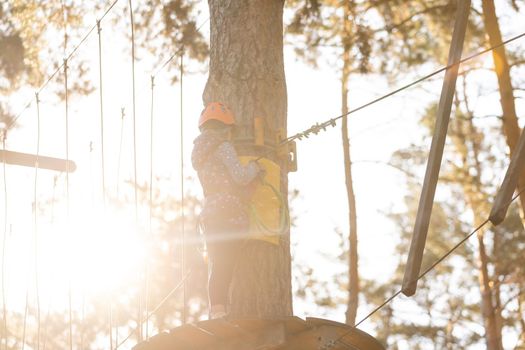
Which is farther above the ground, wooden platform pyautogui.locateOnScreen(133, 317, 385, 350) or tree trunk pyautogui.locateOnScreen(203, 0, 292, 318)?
tree trunk pyautogui.locateOnScreen(203, 0, 292, 318)

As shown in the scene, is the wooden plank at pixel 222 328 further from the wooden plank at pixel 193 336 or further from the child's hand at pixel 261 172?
the child's hand at pixel 261 172

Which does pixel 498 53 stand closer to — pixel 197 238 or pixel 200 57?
pixel 200 57

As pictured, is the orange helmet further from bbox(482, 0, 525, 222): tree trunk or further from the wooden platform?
bbox(482, 0, 525, 222): tree trunk

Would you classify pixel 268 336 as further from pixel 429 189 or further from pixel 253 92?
pixel 253 92

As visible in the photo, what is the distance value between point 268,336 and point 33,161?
4.41 meters

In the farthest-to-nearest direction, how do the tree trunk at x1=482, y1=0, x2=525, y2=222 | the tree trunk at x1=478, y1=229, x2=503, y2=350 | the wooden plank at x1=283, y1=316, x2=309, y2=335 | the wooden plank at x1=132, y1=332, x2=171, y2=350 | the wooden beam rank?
the tree trunk at x1=478, y1=229, x2=503, y2=350, the tree trunk at x1=482, y1=0, x2=525, y2=222, the wooden beam, the wooden plank at x1=132, y1=332, x2=171, y2=350, the wooden plank at x1=283, y1=316, x2=309, y2=335

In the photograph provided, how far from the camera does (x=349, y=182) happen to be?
1273cm

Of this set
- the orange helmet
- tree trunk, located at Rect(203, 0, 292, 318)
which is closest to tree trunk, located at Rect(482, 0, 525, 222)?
tree trunk, located at Rect(203, 0, 292, 318)

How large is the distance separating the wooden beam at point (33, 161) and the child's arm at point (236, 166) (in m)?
3.55

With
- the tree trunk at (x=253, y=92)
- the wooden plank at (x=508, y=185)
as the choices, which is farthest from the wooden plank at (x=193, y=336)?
the wooden plank at (x=508, y=185)

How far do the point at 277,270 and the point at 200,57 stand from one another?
661cm

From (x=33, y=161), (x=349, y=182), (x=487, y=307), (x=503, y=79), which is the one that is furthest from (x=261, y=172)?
(x=487, y=307)

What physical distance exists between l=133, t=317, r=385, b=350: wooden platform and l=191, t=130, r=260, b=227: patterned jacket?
0.56 metres

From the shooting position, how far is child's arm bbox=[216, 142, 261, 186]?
187 inches
